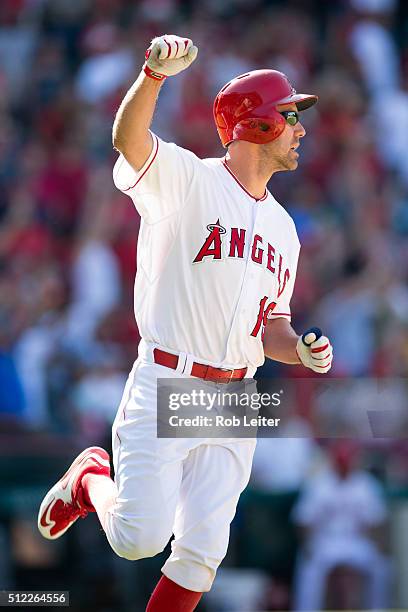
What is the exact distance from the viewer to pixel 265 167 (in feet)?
16.6

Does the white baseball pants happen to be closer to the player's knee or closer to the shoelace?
the player's knee

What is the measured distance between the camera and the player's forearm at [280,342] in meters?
5.11

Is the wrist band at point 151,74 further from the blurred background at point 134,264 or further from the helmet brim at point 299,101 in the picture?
the blurred background at point 134,264

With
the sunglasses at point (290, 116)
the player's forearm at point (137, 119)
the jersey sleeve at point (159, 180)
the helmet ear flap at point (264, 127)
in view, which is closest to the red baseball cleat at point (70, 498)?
the jersey sleeve at point (159, 180)

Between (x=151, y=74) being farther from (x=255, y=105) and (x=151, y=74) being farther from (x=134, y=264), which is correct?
(x=134, y=264)

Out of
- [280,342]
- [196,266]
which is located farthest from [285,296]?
[196,266]

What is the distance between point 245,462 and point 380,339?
4601 millimetres

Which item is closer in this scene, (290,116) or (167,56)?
(167,56)

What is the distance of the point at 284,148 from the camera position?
504 cm

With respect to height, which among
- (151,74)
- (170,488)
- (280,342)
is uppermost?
(151,74)

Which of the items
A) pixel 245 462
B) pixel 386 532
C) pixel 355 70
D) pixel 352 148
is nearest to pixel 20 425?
pixel 386 532

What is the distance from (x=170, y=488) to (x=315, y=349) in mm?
770

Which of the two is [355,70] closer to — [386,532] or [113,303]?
[113,303]

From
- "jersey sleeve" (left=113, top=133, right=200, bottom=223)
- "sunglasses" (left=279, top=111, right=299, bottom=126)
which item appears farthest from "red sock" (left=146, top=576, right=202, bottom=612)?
"sunglasses" (left=279, top=111, right=299, bottom=126)
